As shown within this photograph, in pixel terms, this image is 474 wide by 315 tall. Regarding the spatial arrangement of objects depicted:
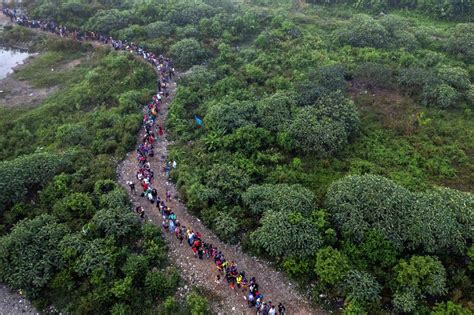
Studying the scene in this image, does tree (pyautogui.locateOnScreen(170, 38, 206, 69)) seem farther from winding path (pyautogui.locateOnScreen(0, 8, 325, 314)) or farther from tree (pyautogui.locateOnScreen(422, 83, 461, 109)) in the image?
tree (pyautogui.locateOnScreen(422, 83, 461, 109))

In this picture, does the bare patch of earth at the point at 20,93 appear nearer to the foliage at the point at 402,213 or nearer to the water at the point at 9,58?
the water at the point at 9,58

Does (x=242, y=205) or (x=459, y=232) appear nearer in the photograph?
(x=459, y=232)

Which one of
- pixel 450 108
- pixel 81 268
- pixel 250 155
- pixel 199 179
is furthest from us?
pixel 450 108

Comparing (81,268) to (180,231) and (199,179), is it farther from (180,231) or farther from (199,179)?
(199,179)

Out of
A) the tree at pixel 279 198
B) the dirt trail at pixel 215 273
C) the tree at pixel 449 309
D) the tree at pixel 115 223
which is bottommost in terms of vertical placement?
the dirt trail at pixel 215 273

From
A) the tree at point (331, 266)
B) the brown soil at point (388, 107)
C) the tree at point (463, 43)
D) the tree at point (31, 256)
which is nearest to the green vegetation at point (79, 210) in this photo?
the tree at point (31, 256)

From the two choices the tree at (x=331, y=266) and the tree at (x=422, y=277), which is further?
the tree at (x=331, y=266)

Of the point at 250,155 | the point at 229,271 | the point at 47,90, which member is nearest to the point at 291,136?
the point at 250,155
